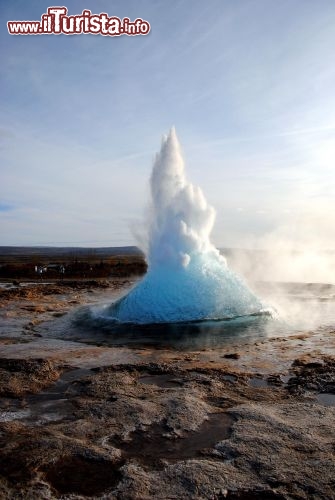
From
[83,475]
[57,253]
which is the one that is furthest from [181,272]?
[57,253]

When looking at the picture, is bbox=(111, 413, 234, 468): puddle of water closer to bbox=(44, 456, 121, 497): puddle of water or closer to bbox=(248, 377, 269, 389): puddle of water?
bbox=(44, 456, 121, 497): puddle of water

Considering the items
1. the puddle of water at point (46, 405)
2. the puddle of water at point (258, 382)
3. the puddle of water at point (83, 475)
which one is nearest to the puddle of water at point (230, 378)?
the puddle of water at point (258, 382)

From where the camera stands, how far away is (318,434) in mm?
4727

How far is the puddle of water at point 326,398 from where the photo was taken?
5.74 m

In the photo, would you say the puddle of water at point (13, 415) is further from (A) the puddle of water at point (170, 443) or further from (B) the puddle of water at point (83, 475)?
(A) the puddle of water at point (170, 443)

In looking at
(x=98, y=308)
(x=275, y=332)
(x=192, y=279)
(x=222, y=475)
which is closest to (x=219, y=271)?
(x=192, y=279)

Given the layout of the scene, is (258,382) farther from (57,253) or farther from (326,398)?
(57,253)

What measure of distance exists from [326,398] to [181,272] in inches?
297

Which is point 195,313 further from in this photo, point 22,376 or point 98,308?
point 22,376

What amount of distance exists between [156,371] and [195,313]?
5050 mm

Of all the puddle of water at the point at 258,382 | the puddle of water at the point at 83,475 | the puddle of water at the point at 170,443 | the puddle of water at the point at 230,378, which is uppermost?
the puddle of water at the point at 230,378

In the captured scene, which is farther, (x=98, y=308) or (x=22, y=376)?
(x=98, y=308)

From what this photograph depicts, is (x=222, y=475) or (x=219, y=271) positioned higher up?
(x=219, y=271)

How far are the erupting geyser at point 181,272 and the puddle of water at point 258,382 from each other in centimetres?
520
